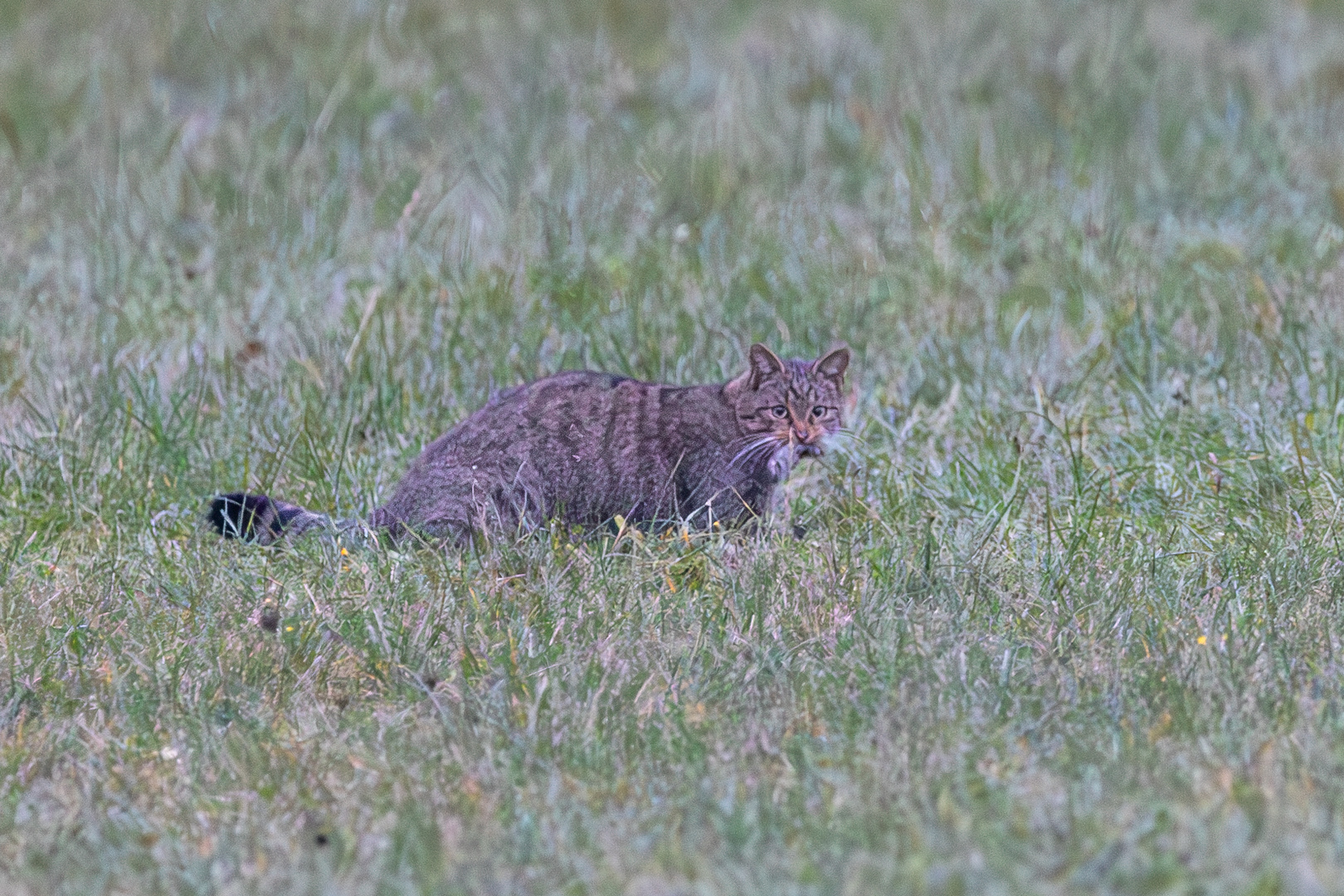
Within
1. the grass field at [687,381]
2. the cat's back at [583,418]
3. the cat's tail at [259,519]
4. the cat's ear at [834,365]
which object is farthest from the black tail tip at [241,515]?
the cat's ear at [834,365]

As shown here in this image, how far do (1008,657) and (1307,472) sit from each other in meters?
1.92

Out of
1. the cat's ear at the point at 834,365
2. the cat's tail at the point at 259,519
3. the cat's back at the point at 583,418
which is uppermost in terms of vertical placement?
the cat's ear at the point at 834,365

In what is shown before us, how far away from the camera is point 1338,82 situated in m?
9.27

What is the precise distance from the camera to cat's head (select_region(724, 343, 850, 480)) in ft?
17.8

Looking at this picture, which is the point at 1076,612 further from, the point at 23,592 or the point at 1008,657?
the point at 23,592

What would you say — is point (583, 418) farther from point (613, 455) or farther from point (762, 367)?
point (762, 367)

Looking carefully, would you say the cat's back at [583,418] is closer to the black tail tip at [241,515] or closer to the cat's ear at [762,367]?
the cat's ear at [762,367]

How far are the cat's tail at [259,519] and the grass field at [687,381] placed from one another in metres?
0.15

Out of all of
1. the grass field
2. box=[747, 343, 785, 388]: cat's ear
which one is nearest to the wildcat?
box=[747, 343, 785, 388]: cat's ear

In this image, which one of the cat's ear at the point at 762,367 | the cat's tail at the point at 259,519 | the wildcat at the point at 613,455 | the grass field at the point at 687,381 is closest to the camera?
the grass field at the point at 687,381

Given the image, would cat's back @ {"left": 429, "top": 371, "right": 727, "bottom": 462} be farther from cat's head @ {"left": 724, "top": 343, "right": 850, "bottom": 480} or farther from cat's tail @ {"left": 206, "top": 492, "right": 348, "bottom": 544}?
cat's tail @ {"left": 206, "top": 492, "right": 348, "bottom": 544}

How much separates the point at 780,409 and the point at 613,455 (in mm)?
526

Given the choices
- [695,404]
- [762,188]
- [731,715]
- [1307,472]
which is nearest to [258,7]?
[762,188]

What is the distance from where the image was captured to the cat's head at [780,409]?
5438mm
